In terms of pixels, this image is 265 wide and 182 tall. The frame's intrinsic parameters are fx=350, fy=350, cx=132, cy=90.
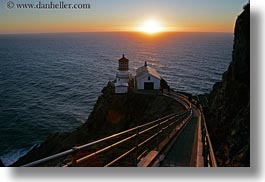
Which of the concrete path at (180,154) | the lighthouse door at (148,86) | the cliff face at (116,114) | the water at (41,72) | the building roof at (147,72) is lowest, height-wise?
the cliff face at (116,114)

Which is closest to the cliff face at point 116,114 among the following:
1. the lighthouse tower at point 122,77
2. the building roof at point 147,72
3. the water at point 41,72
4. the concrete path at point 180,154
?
the lighthouse tower at point 122,77

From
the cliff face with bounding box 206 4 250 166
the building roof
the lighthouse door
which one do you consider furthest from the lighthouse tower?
the cliff face with bounding box 206 4 250 166

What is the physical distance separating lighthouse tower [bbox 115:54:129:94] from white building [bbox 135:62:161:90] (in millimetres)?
555

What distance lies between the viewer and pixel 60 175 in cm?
384

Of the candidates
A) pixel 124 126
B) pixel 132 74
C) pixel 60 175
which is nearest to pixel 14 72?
pixel 60 175

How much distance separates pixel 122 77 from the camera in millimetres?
14922

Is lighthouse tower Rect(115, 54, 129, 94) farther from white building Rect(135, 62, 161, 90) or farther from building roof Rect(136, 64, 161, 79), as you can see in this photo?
building roof Rect(136, 64, 161, 79)

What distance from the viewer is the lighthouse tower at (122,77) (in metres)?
14.1

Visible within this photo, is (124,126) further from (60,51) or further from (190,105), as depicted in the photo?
(60,51)

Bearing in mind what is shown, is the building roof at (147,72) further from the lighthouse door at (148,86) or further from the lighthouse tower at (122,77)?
the lighthouse tower at (122,77)

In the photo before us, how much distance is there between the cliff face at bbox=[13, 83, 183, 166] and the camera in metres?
11.3

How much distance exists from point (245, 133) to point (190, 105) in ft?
28.2

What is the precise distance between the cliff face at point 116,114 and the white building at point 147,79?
718mm

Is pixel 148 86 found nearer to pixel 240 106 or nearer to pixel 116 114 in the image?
pixel 116 114
